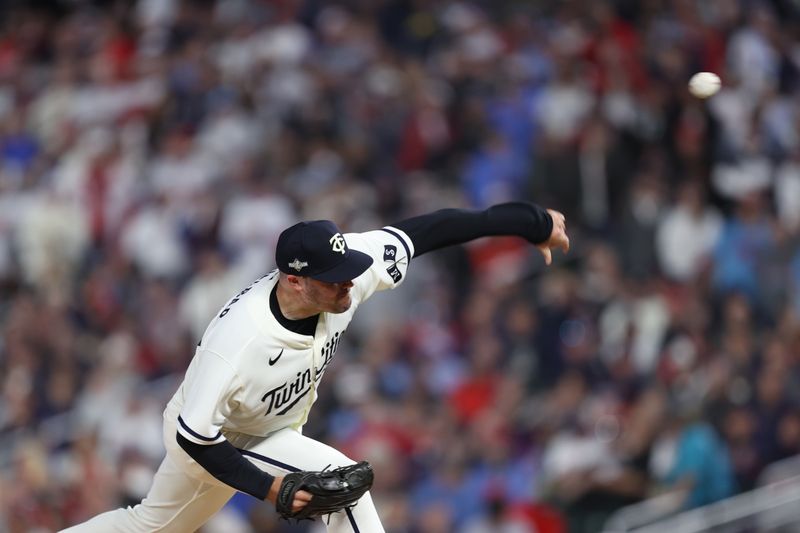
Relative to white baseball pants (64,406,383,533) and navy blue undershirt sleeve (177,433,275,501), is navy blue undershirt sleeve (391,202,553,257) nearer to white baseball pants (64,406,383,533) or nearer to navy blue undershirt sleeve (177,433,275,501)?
white baseball pants (64,406,383,533)

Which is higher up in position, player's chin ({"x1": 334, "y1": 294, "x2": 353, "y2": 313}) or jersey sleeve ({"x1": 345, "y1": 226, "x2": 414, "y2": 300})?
jersey sleeve ({"x1": 345, "y1": 226, "x2": 414, "y2": 300})

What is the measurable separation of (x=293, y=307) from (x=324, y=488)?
0.74 meters

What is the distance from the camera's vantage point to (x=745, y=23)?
12898 millimetres

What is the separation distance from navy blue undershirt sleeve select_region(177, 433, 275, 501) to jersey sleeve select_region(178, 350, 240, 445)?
0.12 ft

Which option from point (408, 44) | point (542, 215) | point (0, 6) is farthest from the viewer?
point (0, 6)

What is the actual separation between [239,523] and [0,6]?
32.2 ft

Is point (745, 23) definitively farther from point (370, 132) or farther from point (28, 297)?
point (28, 297)

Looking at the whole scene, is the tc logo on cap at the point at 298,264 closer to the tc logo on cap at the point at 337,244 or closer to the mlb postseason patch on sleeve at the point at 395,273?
the tc logo on cap at the point at 337,244

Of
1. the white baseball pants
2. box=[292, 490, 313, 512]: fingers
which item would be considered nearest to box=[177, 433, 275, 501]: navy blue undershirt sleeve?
box=[292, 490, 313, 512]: fingers

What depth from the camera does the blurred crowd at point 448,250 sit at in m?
10.0

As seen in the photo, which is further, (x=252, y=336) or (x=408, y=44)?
(x=408, y=44)

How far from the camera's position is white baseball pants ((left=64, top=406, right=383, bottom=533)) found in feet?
19.1

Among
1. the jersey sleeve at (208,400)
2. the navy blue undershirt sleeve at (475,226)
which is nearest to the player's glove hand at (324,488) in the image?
the jersey sleeve at (208,400)

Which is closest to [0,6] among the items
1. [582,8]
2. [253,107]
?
[253,107]
